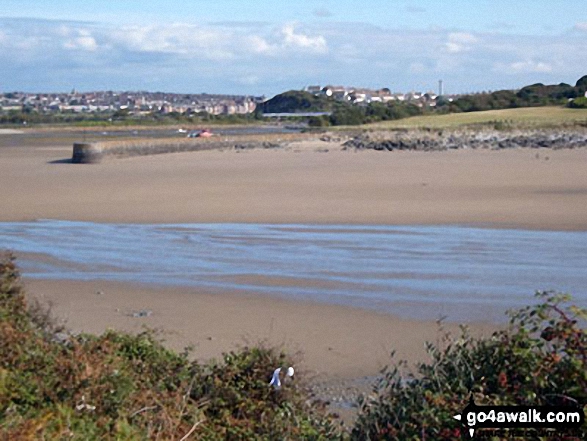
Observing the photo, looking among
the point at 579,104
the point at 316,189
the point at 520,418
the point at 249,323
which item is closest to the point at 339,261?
the point at 249,323

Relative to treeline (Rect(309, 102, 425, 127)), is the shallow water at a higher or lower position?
lower

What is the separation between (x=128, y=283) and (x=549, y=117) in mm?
54811

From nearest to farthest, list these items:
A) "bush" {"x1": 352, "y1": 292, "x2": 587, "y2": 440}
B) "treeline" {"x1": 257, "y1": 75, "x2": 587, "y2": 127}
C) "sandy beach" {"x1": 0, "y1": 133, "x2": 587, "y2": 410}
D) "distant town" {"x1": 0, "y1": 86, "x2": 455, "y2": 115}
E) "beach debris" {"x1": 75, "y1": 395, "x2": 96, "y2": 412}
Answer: "bush" {"x1": 352, "y1": 292, "x2": 587, "y2": 440}
"beach debris" {"x1": 75, "y1": 395, "x2": 96, "y2": 412}
"sandy beach" {"x1": 0, "y1": 133, "x2": 587, "y2": 410}
"treeline" {"x1": 257, "y1": 75, "x2": 587, "y2": 127}
"distant town" {"x1": 0, "y1": 86, "x2": 455, "y2": 115}

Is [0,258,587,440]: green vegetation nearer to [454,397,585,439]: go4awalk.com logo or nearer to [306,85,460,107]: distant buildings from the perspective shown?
[454,397,585,439]: go4awalk.com logo

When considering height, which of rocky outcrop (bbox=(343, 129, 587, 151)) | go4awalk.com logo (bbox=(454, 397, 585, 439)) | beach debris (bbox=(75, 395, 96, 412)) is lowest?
rocky outcrop (bbox=(343, 129, 587, 151))

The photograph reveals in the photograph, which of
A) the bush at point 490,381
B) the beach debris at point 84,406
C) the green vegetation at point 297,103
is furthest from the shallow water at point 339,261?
the green vegetation at point 297,103

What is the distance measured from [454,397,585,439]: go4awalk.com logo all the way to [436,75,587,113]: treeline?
76.0 meters

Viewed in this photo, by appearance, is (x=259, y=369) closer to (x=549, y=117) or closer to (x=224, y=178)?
(x=224, y=178)

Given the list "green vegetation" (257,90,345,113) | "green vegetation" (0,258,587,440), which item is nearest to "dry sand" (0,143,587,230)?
"green vegetation" (0,258,587,440)

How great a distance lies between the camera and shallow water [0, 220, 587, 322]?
11758 millimetres

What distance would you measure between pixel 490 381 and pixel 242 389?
177 centimetres

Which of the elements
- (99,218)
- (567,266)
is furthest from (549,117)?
(567,266)

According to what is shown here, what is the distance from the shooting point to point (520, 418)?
3803 mm

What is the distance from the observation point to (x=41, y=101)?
18325cm
